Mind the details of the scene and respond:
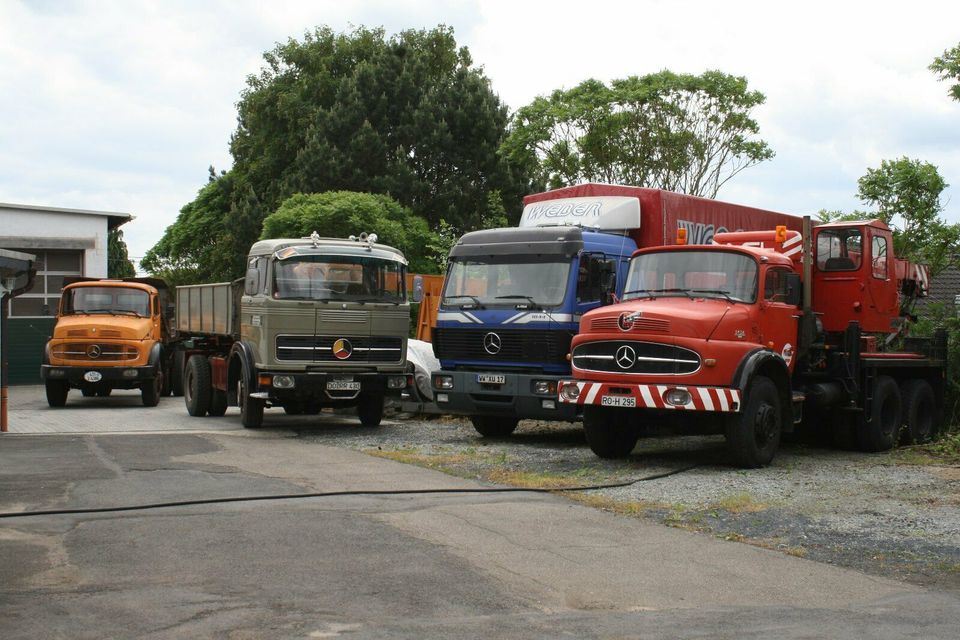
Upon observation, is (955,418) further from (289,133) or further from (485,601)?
(289,133)

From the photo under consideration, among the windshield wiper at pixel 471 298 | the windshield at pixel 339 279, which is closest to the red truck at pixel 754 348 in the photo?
the windshield wiper at pixel 471 298

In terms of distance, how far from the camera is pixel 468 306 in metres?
15.8

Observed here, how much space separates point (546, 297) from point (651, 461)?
263cm

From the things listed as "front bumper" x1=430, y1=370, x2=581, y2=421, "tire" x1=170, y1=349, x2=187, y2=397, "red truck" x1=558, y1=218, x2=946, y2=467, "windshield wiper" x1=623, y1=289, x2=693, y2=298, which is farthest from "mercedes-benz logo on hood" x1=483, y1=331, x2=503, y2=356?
"tire" x1=170, y1=349, x2=187, y2=397

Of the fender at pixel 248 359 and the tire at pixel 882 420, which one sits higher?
the fender at pixel 248 359

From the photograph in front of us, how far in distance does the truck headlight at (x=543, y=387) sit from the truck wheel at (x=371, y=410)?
4029mm

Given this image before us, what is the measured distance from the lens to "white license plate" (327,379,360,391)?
17.3 meters

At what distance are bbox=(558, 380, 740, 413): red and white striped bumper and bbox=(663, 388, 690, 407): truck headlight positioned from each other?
11 millimetres

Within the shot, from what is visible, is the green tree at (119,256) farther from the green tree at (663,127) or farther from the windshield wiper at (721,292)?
the windshield wiper at (721,292)

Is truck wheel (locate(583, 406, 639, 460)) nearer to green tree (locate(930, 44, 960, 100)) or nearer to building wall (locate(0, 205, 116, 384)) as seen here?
green tree (locate(930, 44, 960, 100))

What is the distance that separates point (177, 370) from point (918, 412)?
16.2 metres

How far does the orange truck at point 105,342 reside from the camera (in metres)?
22.7

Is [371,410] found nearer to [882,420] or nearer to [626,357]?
[626,357]

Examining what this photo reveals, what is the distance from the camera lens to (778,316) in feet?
44.8
